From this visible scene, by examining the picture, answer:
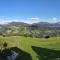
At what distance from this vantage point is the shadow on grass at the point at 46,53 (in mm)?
17641

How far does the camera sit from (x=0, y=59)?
16.9 metres

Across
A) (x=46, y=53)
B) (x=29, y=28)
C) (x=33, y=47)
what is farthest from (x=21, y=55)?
(x=29, y=28)

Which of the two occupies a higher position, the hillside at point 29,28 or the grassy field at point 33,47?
the hillside at point 29,28

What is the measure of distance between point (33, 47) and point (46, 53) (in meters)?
1.45

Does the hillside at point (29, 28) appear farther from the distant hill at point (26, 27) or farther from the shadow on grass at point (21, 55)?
the shadow on grass at point (21, 55)

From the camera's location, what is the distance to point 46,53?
18.0m

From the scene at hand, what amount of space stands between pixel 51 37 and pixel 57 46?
118 cm

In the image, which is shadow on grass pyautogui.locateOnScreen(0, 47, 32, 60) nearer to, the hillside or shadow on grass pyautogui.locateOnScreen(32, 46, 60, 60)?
shadow on grass pyautogui.locateOnScreen(32, 46, 60, 60)

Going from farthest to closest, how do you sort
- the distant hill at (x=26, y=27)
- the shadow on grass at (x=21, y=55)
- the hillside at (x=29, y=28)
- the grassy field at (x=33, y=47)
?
1. the distant hill at (x=26, y=27)
2. the hillside at (x=29, y=28)
3. the grassy field at (x=33, y=47)
4. the shadow on grass at (x=21, y=55)

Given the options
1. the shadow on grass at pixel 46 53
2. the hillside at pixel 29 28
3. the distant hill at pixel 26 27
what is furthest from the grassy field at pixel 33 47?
the distant hill at pixel 26 27

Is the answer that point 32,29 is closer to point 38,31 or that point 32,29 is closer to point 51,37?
point 38,31

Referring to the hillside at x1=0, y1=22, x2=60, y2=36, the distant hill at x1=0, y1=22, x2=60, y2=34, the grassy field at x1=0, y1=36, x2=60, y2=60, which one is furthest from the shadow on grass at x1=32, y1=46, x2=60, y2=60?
the distant hill at x1=0, y1=22, x2=60, y2=34

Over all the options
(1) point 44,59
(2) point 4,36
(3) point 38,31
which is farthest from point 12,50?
(3) point 38,31

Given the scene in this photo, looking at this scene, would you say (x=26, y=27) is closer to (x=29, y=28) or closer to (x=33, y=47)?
(x=29, y=28)
